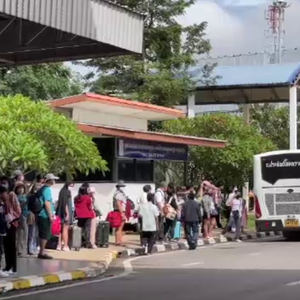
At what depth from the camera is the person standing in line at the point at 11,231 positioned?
14.2 meters

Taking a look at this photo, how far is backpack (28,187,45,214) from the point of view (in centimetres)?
1671

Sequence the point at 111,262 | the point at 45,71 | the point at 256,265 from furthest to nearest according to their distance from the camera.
Result: the point at 45,71, the point at 111,262, the point at 256,265

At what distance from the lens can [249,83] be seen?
40.7 metres

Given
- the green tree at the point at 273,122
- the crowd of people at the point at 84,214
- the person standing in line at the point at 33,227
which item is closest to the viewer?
the crowd of people at the point at 84,214

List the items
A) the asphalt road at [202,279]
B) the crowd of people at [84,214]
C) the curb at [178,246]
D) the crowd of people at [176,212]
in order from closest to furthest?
the asphalt road at [202,279] < the crowd of people at [84,214] < the crowd of people at [176,212] < the curb at [178,246]

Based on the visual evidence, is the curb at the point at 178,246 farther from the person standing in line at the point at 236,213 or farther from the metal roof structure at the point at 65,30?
the metal roof structure at the point at 65,30

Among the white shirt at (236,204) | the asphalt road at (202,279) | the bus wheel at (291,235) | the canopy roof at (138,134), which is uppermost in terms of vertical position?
the canopy roof at (138,134)

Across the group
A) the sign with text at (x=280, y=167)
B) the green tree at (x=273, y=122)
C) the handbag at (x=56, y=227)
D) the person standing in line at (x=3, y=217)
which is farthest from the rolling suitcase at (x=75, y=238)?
the green tree at (x=273, y=122)

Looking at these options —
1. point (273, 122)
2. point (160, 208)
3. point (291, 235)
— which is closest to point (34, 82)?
point (291, 235)

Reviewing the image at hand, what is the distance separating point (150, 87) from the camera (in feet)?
113

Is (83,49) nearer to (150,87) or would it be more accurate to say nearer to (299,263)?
(299,263)

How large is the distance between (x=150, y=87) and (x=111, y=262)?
54.2ft

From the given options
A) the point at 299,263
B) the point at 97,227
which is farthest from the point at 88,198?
the point at 299,263

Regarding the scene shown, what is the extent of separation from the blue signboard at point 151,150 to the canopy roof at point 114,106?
115 centimetres
